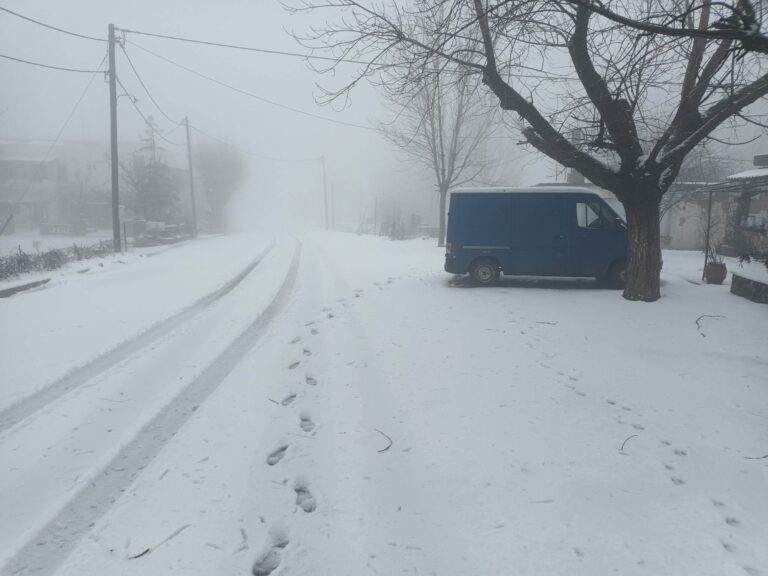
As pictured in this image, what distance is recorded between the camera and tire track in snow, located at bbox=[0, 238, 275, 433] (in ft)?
16.4

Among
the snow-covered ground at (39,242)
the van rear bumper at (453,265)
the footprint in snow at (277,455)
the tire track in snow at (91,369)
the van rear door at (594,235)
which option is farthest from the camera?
the snow-covered ground at (39,242)

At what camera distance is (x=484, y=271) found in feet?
37.3

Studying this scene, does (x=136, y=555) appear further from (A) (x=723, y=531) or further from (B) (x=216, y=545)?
(A) (x=723, y=531)

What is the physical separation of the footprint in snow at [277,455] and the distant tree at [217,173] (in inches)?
2229

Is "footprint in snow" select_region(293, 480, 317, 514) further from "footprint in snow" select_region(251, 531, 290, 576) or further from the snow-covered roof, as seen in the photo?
the snow-covered roof

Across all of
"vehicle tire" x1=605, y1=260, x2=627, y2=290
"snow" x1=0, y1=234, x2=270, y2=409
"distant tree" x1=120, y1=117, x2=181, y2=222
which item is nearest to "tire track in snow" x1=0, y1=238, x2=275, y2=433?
"snow" x1=0, y1=234, x2=270, y2=409

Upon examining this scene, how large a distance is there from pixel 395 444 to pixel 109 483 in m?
2.23

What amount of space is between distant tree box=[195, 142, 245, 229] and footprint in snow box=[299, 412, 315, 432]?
56055 millimetres

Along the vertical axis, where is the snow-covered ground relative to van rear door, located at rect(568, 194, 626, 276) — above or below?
below

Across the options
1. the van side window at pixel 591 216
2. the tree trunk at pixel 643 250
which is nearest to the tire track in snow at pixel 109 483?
the tree trunk at pixel 643 250

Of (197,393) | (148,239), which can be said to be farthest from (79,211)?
→ (197,393)

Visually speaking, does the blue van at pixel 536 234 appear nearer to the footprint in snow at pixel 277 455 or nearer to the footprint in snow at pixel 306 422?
the footprint in snow at pixel 306 422

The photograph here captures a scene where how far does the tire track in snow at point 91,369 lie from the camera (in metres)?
4.99

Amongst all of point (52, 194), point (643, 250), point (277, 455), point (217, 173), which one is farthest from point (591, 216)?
point (217, 173)
